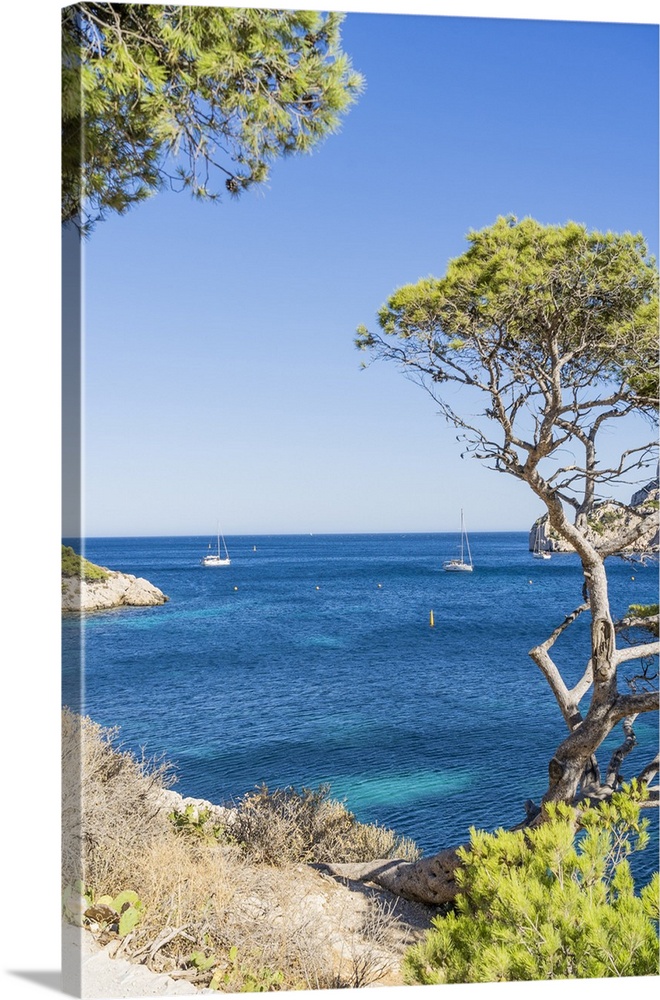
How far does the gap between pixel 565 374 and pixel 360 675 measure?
14408 millimetres

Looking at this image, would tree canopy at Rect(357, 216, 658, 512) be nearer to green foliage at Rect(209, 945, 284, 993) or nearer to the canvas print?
the canvas print

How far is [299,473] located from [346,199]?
722 centimetres

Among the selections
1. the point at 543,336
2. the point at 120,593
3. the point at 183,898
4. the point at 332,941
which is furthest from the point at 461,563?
the point at 183,898

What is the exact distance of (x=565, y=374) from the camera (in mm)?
3594

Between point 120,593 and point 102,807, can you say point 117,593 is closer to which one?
point 120,593

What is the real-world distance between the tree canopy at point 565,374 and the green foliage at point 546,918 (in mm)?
918

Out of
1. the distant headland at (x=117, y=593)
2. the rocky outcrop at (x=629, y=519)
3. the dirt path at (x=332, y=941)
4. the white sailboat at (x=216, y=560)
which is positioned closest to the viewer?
the dirt path at (x=332, y=941)

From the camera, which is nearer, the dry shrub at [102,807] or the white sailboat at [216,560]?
the dry shrub at [102,807]

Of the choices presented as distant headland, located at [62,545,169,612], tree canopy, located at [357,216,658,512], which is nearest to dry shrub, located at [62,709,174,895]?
tree canopy, located at [357,216,658,512]

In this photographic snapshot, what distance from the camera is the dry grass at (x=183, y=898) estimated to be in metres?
2.31

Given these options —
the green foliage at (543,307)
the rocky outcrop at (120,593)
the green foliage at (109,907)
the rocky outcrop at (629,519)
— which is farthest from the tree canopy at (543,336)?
the rocky outcrop at (120,593)

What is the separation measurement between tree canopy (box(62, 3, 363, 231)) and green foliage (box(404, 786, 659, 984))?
2.21 meters

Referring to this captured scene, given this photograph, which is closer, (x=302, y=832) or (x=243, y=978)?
(x=243, y=978)

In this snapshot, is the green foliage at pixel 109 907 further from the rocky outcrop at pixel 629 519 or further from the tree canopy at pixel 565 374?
the rocky outcrop at pixel 629 519
